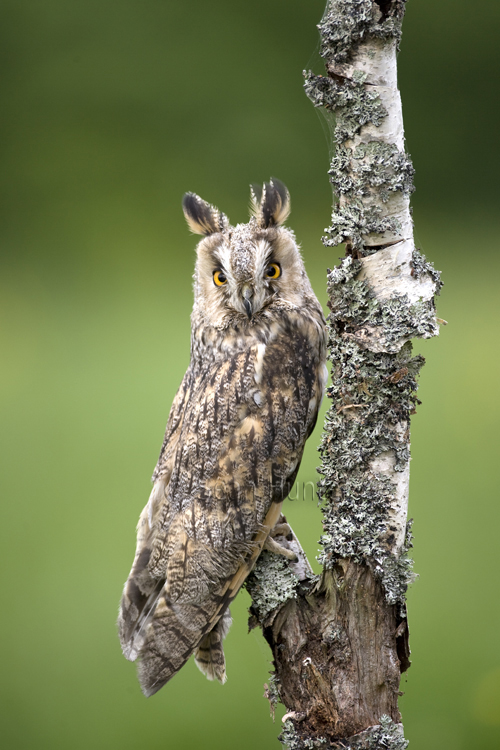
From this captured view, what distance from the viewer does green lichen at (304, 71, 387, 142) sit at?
118cm

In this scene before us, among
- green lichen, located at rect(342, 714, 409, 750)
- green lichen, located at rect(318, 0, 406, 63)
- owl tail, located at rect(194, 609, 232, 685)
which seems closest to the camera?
green lichen, located at rect(318, 0, 406, 63)

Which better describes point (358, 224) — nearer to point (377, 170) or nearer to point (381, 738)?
point (377, 170)

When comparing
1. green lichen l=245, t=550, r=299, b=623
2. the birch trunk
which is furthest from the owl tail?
the birch trunk

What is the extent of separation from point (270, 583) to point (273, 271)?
70 centimetres

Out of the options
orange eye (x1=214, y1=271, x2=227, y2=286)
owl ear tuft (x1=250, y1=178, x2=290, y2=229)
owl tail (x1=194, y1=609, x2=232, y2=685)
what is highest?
owl ear tuft (x1=250, y1=178, x2=290, y2=229)

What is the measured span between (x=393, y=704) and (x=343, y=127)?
118 centimetres

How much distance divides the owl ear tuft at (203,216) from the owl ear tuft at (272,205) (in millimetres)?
84

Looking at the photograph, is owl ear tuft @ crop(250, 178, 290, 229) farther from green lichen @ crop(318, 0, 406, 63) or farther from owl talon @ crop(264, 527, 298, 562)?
owl talon @ crop(264, 527, 298, 562)

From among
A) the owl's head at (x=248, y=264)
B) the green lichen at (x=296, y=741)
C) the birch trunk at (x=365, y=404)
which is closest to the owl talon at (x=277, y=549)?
the birch trunk at (x=365, y=404)

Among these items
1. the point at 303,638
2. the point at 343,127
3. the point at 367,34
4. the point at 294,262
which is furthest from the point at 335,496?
the point at 367,34

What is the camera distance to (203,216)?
4.84 ft

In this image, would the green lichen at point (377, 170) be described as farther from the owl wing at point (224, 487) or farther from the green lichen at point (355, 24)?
the owl wing at point (224, 487)

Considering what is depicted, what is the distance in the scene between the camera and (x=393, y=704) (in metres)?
1.28

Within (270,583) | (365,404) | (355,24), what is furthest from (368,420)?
(355,24)
